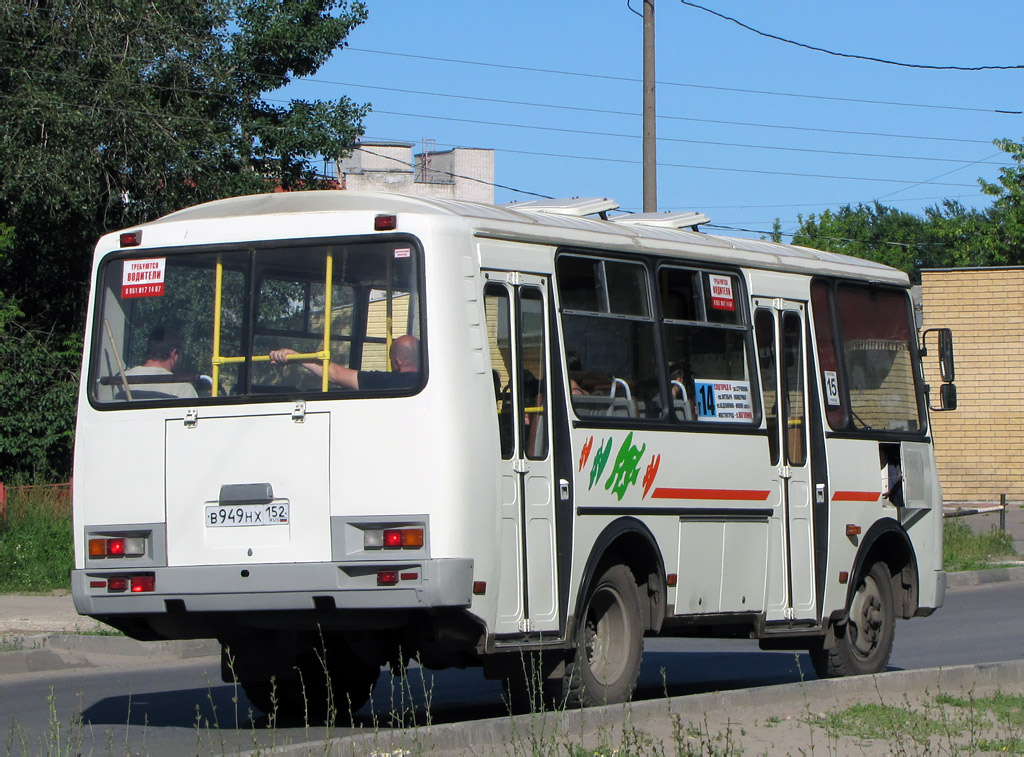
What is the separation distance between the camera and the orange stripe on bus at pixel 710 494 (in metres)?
9.29

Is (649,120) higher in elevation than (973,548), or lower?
higher

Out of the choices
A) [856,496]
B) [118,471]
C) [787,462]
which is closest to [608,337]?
[787,462]

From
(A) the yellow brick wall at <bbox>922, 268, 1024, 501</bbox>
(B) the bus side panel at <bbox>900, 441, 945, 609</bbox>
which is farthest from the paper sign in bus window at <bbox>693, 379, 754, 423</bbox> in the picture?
(A) the yellow brick wall at <bbox>922, 268, 1024, 501</bbox>

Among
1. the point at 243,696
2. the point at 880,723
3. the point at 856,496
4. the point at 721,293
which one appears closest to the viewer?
the point at 880,723

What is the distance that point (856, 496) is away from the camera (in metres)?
11.2

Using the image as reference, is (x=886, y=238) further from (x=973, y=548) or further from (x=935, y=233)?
(x=973, y=548)

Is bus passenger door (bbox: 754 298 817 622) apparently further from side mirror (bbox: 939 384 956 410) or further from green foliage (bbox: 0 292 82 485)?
green foliage (bbox: 0 292 82 485)

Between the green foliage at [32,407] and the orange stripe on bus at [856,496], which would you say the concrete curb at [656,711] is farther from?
the green foliage at [32,407]

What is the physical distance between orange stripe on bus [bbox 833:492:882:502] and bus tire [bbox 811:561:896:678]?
1.70 ft

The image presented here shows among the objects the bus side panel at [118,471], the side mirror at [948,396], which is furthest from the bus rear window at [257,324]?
the side mirror at [948,396]

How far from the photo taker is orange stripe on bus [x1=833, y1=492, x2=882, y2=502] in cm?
1094

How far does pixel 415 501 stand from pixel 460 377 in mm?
671

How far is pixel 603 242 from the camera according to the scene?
361 inches

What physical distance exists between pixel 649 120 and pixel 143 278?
A: 42.5ft
